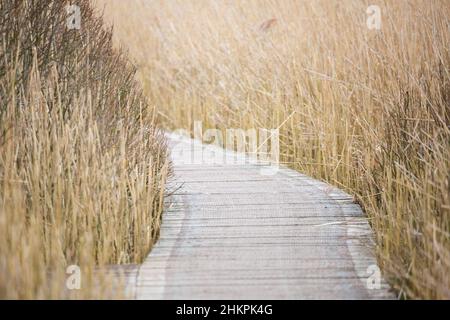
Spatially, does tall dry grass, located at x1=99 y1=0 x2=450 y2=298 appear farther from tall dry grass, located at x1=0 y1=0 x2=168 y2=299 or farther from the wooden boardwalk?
tall dry grass, located at x1=0 y1=0 x2=168 y2=299

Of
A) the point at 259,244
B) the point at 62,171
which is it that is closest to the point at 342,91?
the point at 259,244

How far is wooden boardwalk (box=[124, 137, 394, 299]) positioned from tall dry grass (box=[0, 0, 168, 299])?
0.20 meters

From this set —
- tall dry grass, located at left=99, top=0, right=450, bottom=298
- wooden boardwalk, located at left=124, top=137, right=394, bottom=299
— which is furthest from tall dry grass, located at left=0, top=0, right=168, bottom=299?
tall dry grass, located at left=99, top=0, right=450, bottom=298

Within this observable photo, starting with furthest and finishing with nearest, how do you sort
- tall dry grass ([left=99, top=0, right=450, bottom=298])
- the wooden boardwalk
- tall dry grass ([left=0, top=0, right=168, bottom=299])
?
1. tall dry grass ([left=99, top=0, right=450, bottom=298])
2. the wooden boardwalk
3. tall dry grass ([left=0, top=0, right=168, bottom=299])

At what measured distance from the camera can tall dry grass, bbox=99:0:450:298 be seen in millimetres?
3713

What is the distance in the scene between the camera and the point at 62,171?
12.6 ft

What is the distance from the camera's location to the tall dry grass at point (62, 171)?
128 inches

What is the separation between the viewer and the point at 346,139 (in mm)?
5281

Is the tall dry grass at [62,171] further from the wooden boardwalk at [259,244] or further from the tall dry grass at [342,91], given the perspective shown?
the tall dry grass at [342,91]

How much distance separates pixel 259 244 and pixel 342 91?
1813 mm

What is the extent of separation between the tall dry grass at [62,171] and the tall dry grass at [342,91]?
1.23m
